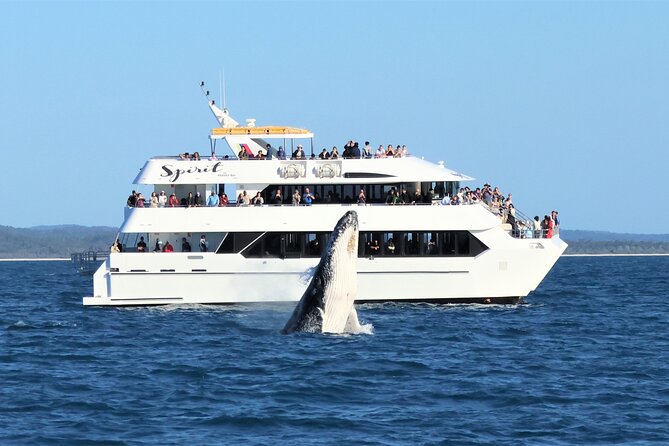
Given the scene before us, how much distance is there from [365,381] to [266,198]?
1737 centimetres

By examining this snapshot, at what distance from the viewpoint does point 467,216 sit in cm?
3819

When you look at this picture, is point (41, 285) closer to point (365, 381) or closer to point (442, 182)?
point (442, 182)

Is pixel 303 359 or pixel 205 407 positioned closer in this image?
pixel 205 407

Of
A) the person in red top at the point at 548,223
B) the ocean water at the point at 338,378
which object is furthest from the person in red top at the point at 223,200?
the person in red top at the point at 548,223

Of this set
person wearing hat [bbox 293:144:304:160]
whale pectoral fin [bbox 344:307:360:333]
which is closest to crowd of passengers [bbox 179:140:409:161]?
person wearing hat [bbox 293:144:304:160]

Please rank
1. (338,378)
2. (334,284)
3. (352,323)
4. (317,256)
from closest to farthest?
(338,378)
(334,284)
(352,323)
(317,256)

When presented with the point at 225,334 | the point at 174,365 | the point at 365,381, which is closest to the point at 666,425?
the point at 365,381

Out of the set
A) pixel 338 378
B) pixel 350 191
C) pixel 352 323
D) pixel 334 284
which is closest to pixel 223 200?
pixel 350 191

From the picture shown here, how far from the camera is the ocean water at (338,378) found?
61.8 ft

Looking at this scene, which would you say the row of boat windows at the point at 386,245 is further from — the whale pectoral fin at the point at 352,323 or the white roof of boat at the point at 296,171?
the whale pectoral fin at the point at 352,323

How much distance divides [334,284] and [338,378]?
178 centimetres

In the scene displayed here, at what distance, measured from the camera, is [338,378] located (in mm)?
23109

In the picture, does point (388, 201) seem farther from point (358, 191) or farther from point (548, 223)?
point (548, 223)

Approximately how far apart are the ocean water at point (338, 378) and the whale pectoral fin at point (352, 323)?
30 cm
